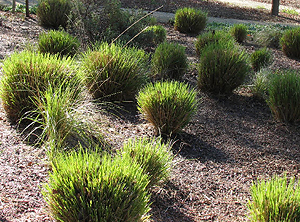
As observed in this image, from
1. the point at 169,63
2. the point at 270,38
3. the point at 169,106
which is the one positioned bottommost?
the point at 169,106

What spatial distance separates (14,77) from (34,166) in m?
1.26

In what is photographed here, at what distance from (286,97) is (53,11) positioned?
241 inches

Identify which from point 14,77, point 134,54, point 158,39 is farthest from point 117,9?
point 14,77

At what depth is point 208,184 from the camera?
3912mm

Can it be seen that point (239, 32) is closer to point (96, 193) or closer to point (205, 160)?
point (205, 160)

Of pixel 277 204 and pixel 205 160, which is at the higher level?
pixel 277 204

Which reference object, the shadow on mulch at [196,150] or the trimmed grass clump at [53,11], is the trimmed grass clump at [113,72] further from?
the trimmed grass clump at [53,11]

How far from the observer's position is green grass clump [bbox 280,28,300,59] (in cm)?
884

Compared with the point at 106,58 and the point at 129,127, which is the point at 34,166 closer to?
the point at 129,127

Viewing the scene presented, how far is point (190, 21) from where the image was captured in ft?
33.9

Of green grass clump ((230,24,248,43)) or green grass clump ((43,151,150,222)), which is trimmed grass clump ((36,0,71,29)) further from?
green grass clump ((43,151,150,222))

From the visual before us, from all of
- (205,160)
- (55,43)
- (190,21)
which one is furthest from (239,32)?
(205,160)

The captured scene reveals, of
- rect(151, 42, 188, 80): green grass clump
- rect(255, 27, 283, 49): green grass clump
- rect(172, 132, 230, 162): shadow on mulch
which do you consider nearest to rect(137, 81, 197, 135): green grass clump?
rect(172, 132, 230, 162): shadow on mulch

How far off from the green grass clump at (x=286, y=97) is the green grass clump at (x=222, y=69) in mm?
699
